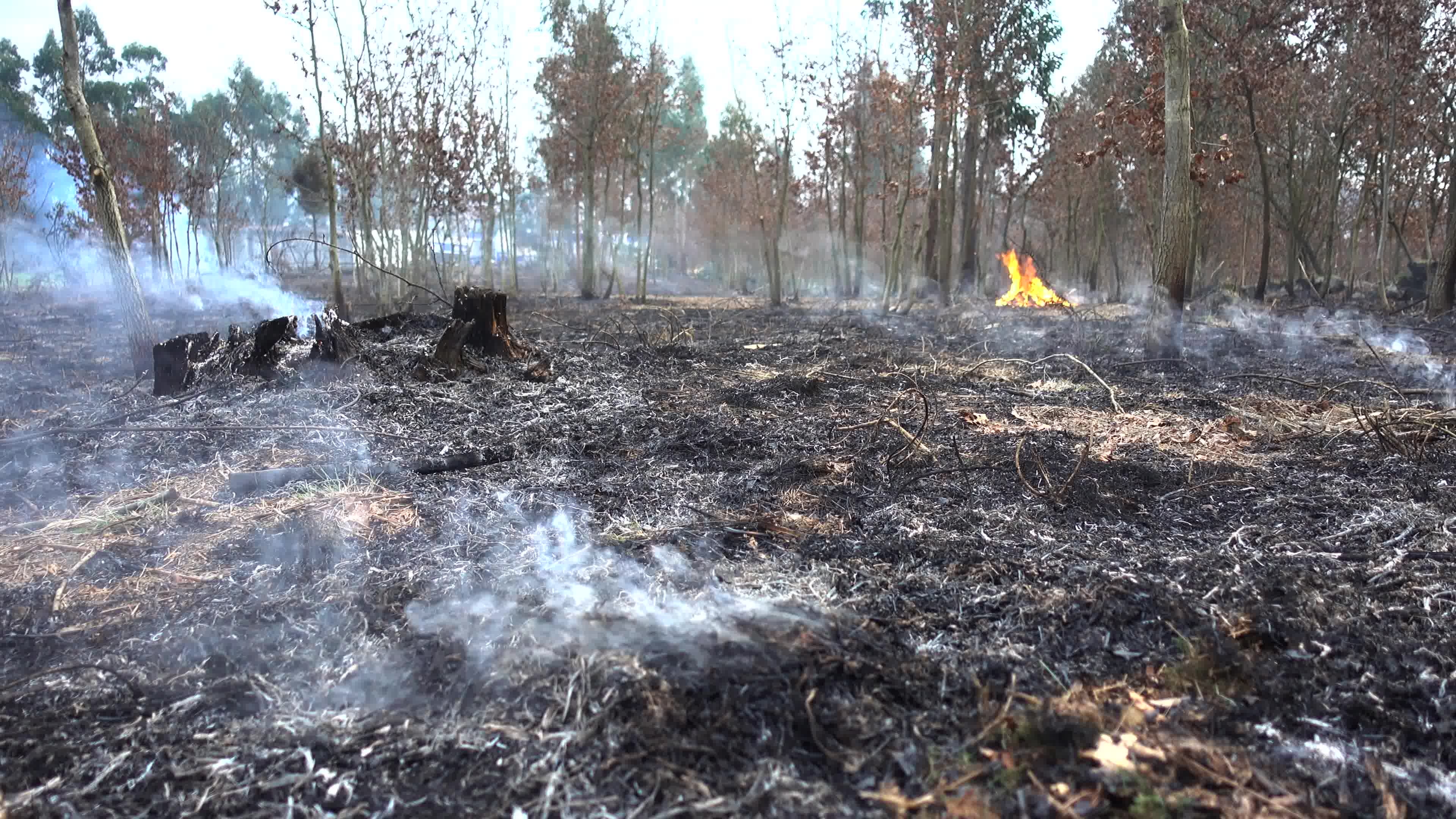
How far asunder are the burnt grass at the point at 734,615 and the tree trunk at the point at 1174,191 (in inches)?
110

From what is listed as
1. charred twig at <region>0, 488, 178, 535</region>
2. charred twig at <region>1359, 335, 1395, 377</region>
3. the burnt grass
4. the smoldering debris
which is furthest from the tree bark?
charred twig at <region>1359, 335, 1395, 377</region>

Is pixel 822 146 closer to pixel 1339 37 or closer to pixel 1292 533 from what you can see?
pixel 1339 37

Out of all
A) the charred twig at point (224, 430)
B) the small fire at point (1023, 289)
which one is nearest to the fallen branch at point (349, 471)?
the charred twig at point (224, 430)

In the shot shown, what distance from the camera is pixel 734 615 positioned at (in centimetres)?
278

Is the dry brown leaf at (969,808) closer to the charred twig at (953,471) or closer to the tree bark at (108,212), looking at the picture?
the charred twig at (953,471)

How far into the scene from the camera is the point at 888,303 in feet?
59.9

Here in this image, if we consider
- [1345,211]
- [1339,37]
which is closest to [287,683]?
[1339,37]

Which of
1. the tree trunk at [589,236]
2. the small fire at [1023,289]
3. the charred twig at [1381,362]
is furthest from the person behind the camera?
the tree trunk at [589,236]

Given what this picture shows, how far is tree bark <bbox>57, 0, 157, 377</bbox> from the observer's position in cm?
717

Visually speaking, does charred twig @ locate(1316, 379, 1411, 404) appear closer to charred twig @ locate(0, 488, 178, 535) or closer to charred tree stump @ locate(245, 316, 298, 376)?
charred twig @ locate(0, 488, 178, 535)

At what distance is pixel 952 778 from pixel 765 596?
1.11 meters

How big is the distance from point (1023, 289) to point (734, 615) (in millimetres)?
19480

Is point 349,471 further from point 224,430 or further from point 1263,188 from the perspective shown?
point 1263,188

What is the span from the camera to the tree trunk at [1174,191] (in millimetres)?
8570
